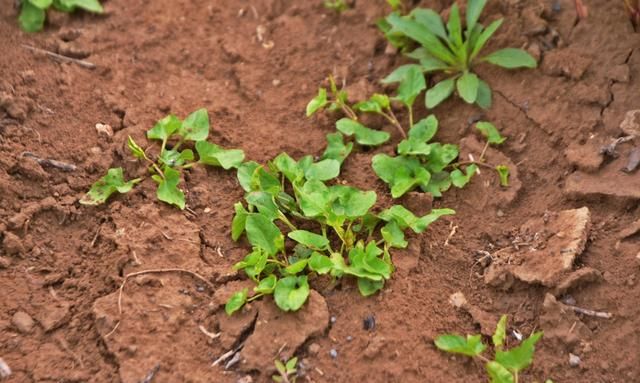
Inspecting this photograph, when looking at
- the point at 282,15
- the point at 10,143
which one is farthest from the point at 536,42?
the point at 10,143

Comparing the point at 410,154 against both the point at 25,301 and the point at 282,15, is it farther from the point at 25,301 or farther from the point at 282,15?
the point at 25,301

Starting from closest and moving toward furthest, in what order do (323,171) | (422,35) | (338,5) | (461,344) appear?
(461,344)
(323,171)
(422,35)
(338,5)

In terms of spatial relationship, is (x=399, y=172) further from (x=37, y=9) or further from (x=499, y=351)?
(x=37, y=9)

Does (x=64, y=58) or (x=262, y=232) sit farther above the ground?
(x=64, y=58)


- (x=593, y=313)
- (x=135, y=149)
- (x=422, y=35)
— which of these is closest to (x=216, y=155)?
(x=135, y=149)

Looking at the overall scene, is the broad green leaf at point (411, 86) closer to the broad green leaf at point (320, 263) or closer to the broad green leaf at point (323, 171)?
the broad green leaf at point (323, 171)

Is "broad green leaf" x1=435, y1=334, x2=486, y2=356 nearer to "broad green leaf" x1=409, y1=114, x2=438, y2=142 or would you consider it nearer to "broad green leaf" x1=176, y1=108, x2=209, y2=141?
"broad green leaf" x1=409, y1=114, x2=438, y2=142

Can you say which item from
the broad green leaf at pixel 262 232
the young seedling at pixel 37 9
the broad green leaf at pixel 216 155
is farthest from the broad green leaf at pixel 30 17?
the broad green leaf at pixel 262 232
